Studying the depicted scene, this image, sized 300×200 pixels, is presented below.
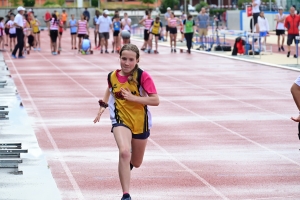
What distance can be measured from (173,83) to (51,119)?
745 cm

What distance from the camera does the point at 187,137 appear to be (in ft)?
41.0

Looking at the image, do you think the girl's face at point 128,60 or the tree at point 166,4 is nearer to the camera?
the girl's face at point 128,60

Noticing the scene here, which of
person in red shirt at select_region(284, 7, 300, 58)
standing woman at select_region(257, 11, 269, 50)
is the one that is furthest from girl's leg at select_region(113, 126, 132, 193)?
standing woman at select_region(257, 11, 269, 50)

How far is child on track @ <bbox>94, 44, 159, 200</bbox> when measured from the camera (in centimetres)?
772

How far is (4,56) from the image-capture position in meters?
33.5

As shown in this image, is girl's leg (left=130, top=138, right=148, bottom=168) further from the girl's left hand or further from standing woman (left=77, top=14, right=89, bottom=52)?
standing woman (left=77, top=14, right=89, bottom=52)

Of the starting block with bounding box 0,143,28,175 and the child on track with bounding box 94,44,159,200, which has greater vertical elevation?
the child on track with bounding box 94,44,159,200

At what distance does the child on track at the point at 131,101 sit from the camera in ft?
25.3

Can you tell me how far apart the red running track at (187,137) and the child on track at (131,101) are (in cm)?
84

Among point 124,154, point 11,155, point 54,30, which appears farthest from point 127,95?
point 54,30

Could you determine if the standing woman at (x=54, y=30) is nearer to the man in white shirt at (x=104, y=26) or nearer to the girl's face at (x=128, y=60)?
the man in white shirt at (x=104, y=26)

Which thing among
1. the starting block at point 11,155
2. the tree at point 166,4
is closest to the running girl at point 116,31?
the starting block at point 11,155

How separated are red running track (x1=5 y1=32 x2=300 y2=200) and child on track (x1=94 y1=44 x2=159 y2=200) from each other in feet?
2.75

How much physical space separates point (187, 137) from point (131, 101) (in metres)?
4.87
